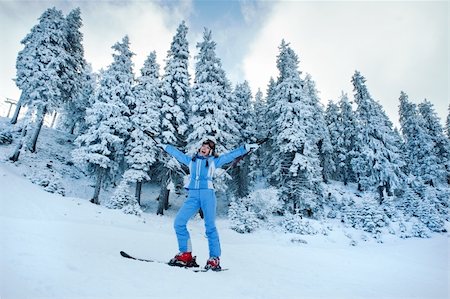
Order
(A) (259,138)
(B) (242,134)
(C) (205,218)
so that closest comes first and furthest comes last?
(C) (205,218) → (B) (242,134) → (A) (259,138)

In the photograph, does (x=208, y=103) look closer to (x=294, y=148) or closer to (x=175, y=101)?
(x=175, y=101)

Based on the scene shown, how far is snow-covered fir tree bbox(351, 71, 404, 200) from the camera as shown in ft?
98.4

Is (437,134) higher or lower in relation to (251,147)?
higher

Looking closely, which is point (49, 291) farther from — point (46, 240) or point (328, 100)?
point (328, 100)

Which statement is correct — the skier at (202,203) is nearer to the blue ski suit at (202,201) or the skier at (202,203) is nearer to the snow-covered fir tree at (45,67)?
the blue ski suit at (202,201)

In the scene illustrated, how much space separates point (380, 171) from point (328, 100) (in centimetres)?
1760

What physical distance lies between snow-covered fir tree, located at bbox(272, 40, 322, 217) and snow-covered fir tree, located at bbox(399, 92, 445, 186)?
22.8 meters

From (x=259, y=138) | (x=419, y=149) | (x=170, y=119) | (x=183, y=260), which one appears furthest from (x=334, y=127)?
(x=183, y=260)

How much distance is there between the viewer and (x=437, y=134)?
39.7 meters

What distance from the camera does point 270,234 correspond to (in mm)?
16078

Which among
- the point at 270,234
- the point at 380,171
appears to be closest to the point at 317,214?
the point at 270,234

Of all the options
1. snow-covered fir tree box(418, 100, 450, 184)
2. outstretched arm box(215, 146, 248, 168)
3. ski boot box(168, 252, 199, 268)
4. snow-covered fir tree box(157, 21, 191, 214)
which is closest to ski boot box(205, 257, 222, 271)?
ski boot box(168, 252, 199, 268)

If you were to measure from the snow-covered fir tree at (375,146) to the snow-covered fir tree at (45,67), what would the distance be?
3298cm

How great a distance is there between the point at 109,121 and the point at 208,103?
27.6 ft
